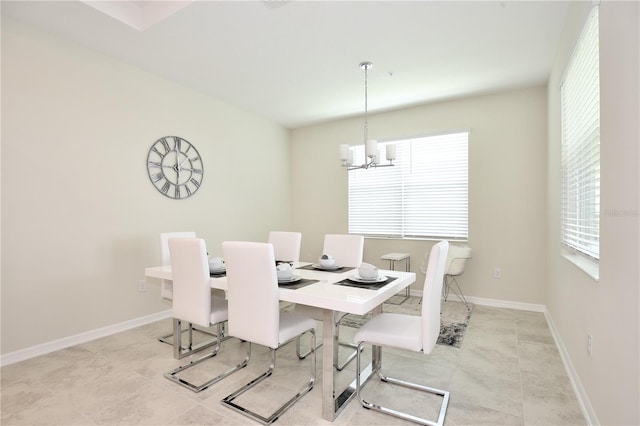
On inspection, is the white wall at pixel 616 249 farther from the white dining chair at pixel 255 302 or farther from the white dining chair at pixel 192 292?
the white dining chair at pixel 192 292

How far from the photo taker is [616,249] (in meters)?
1.46

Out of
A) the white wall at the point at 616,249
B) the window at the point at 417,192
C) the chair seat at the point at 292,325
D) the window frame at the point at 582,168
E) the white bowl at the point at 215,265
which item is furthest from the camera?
the window at the point at 417,192

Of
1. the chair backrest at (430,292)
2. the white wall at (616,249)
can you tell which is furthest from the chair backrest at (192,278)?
the white wall at (616,249)

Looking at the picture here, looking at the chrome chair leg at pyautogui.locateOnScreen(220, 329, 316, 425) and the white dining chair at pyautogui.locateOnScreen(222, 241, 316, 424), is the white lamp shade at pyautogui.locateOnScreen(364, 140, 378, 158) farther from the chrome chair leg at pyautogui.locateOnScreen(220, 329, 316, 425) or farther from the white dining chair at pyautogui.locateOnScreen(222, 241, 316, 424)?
the chrome chair leg at pyautogui.locateOnScreen(220, 329, 316, 425)

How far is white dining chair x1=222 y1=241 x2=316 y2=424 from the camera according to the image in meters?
1.95

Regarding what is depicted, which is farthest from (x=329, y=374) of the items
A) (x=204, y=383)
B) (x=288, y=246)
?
(x=288, y=246)

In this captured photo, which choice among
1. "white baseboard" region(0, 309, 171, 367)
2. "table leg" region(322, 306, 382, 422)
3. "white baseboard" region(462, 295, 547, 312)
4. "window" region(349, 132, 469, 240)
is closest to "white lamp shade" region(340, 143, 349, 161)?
"window" region(349, 132, 469, 240)

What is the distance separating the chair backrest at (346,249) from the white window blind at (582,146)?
163 cm

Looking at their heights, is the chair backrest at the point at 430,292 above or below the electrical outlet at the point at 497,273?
above

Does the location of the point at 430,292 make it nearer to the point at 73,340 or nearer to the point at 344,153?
the point at 344,153

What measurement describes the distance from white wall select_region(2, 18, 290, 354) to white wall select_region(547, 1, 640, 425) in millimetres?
3831

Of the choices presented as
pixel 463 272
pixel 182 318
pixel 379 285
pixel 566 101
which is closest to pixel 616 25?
pixel 566 101

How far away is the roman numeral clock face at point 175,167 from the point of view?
3711 millimetres

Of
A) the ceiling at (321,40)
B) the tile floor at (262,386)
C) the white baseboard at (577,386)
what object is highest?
the ceiling at (321,40)
